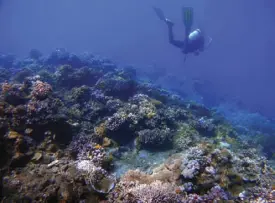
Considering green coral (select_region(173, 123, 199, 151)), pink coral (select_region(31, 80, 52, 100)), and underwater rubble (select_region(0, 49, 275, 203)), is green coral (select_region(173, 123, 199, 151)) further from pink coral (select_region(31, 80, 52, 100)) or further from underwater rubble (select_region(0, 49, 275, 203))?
pink coral (select_region(31, 80, 52, 100))

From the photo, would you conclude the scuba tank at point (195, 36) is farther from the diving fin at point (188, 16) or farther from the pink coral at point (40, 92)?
the pink coral at point (40, 92)

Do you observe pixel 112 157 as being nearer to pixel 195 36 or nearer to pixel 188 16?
pixel 195 36

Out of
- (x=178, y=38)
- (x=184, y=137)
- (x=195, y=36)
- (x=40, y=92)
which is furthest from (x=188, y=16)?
(x=178, y=38)

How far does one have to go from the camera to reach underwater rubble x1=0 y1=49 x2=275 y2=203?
4.22 metres

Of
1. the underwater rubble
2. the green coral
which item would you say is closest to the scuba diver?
the underwater rubble

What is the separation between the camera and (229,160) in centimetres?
572

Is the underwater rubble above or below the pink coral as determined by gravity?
below

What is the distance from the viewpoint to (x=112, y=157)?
6.50 meters

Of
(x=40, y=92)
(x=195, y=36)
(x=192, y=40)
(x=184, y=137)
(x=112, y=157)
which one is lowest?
(x=112, y=157)

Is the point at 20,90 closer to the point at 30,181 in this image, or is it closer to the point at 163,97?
the point at 30,181

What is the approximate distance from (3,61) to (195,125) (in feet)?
93.0

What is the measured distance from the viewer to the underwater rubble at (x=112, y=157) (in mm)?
4219

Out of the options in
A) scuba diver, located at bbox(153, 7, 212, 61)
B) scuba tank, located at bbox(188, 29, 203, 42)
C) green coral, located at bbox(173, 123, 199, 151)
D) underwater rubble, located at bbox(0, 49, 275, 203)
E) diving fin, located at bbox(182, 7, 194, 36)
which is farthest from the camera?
diving fin, located at bbox(182, 7, 194, 36)

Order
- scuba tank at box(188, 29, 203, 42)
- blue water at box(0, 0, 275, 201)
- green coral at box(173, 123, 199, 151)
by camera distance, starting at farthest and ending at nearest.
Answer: blue water at box(0, 0, 275, 201) < scuba tank at box(188, 29, 203, 42) < green coral at box(173, 123, 199, 151)
